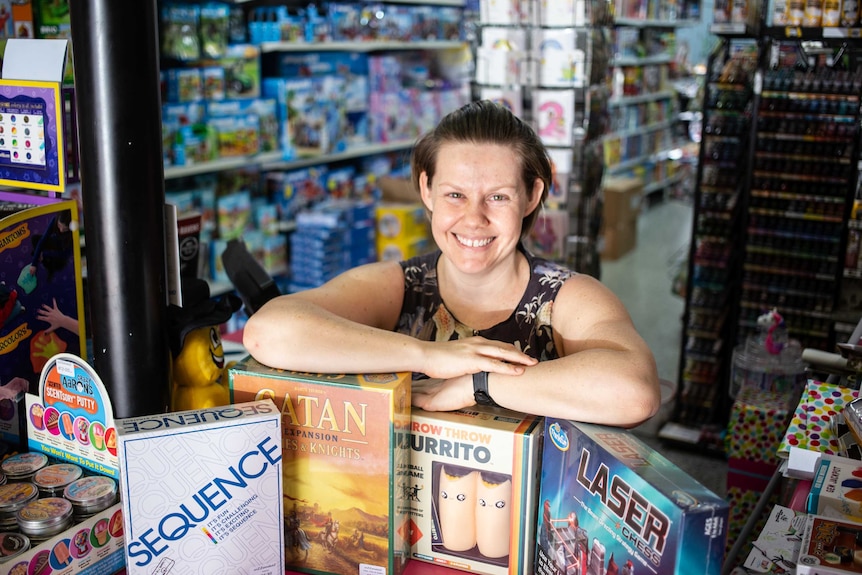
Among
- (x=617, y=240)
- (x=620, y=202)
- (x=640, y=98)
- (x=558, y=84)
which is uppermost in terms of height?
(x=558, y=84)

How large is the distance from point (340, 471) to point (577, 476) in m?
0.41

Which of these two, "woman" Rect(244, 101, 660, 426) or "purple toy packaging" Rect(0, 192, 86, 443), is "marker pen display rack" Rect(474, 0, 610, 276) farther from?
"purple toy packaging" Rect(0, 192, 86, 443)

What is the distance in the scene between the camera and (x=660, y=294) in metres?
7.45

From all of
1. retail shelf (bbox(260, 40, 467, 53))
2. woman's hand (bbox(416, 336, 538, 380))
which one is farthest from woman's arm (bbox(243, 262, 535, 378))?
retail shelf (bbox(260, 40, 467, 53))

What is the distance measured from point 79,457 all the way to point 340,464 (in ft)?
1.76

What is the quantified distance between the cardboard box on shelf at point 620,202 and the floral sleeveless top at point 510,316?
6.45 metres

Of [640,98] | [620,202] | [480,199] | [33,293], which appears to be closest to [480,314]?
[480,199]

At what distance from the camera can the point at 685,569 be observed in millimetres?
1088

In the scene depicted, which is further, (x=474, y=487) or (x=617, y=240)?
(x=617, y=240)

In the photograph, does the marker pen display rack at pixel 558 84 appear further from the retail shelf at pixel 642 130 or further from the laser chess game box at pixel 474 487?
the retail shelf at pixel 642 130

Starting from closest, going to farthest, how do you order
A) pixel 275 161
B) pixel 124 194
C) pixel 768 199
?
pixel 124 194, pixel 768 199, pixel 275 161

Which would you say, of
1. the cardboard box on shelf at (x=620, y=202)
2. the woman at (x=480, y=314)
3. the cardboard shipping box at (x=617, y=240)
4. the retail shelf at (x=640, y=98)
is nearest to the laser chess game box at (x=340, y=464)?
the woman at (x=480, y=314)

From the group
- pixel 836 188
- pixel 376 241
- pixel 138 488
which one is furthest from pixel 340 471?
pixel 376 241

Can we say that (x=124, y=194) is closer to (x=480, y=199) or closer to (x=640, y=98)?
(x=480, y=199)
